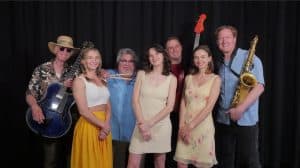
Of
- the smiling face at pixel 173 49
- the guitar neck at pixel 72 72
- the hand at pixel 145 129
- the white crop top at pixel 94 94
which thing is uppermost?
the smiling face at pixel 173 49

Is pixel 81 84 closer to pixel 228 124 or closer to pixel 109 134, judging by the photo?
pixel 109 134

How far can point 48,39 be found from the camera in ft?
12.3

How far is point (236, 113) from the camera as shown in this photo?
278 cm

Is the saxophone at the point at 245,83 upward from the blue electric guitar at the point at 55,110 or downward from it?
upward

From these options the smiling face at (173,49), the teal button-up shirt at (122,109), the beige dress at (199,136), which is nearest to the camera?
the beige dress at (199,136)

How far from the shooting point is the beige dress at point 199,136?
8.73ft

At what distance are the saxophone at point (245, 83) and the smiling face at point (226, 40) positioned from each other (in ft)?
0.54

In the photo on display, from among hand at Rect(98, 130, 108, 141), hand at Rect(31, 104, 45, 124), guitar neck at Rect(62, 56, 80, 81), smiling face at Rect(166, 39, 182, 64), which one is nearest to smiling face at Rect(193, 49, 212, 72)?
smiling face at Rect(166, 39, 182, 64)

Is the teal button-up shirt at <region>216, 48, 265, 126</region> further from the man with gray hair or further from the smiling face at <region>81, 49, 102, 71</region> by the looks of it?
the smiling face at <region>81, 49, 102, 71</region>

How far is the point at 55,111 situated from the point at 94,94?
0.52 m

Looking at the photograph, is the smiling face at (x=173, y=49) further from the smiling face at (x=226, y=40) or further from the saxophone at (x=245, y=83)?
the saxophone at (x=245, y=83)

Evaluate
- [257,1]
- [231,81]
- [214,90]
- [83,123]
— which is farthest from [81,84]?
[257,1]

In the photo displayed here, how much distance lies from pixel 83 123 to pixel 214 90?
3.47 ft

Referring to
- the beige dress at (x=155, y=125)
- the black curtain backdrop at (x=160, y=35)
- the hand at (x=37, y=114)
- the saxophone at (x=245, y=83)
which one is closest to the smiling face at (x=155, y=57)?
the beige dress at (x=155, y=125)
